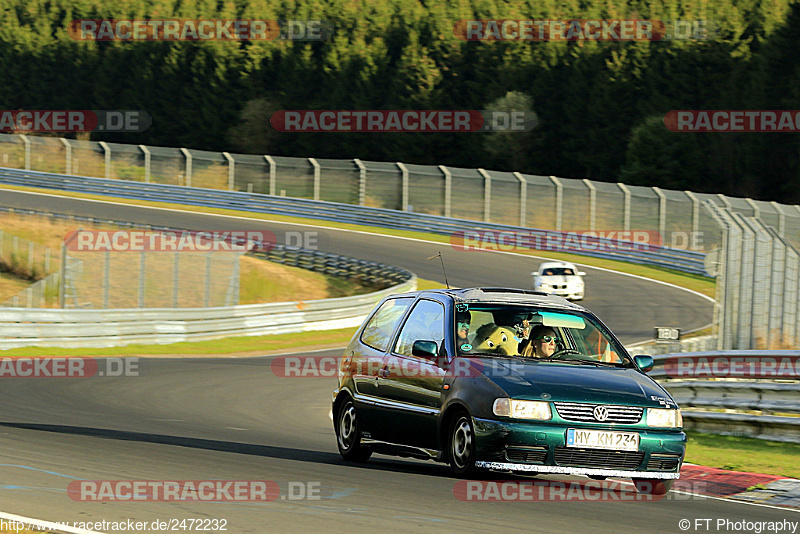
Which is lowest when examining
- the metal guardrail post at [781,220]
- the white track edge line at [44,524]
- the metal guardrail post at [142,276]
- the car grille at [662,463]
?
the metal guardrail post at [142,276]

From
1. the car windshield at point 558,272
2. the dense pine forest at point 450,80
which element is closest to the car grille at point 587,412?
the car windshield at point 558,272

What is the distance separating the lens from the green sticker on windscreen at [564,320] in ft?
34.1

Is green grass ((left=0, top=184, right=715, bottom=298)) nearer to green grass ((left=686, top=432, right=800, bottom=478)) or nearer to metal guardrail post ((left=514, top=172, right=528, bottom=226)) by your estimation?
metal guardrail post ((left=514, top=172, right=528, bottom=226))

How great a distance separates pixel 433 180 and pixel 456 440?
1617 inches

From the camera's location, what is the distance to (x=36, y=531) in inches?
268

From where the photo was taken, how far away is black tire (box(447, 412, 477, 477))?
908 cm

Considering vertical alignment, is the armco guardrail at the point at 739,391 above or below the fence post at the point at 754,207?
below

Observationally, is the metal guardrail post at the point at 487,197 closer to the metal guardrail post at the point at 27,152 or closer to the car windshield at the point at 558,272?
the car windshield at the point at 558,272

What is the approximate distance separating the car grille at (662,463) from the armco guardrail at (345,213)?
35.1 meters

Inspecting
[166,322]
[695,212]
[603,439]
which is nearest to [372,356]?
[603,439]

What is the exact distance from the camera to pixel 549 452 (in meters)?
8.79

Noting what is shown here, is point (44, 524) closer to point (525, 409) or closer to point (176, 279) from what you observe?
point (525, 409)

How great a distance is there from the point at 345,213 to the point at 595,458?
42746mm

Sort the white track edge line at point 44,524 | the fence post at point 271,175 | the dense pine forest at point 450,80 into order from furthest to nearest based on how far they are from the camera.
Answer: the dense pine forest at point 450,80
the fence post at point 271,175
the white track edge line at point 44,524
